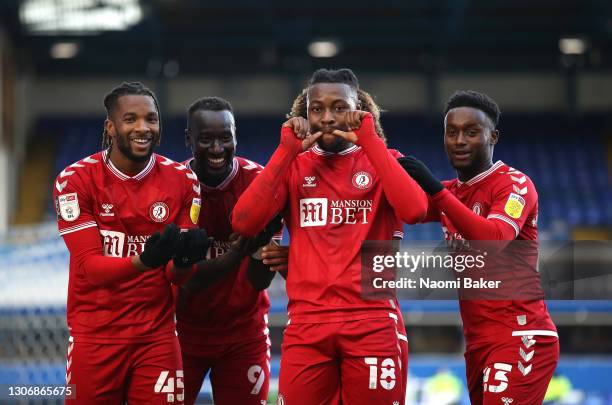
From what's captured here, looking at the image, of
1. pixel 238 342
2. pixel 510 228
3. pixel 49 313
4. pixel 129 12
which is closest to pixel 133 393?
pixel 238 342

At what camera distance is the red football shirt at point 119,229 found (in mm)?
4406

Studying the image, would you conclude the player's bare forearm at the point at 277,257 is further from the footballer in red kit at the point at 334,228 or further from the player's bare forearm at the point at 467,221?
the player's bare forearm at the point at 467,221

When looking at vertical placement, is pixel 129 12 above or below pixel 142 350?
above

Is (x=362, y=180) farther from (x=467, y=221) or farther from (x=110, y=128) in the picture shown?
(x=110, y=128)

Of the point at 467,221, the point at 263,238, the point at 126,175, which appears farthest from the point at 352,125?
the point at 126,175

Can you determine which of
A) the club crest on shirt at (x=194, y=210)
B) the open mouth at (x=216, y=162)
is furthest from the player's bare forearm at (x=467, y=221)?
the open mouth at (x=216, y=162)

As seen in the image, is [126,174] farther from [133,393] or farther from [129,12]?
[129,12]

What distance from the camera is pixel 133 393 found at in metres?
4.33

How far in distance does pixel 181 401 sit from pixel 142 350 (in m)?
0.30

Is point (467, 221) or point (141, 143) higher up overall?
point (141, 143)

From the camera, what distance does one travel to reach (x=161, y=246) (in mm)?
4066

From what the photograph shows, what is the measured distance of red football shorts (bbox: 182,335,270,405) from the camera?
5051 mm

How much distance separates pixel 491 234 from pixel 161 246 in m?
1.53

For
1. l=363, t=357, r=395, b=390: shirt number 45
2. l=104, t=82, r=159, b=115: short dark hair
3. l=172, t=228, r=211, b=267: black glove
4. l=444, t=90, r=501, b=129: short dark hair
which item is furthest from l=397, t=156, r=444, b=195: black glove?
l=104, t=82, r=159, b=115: short dark hair
